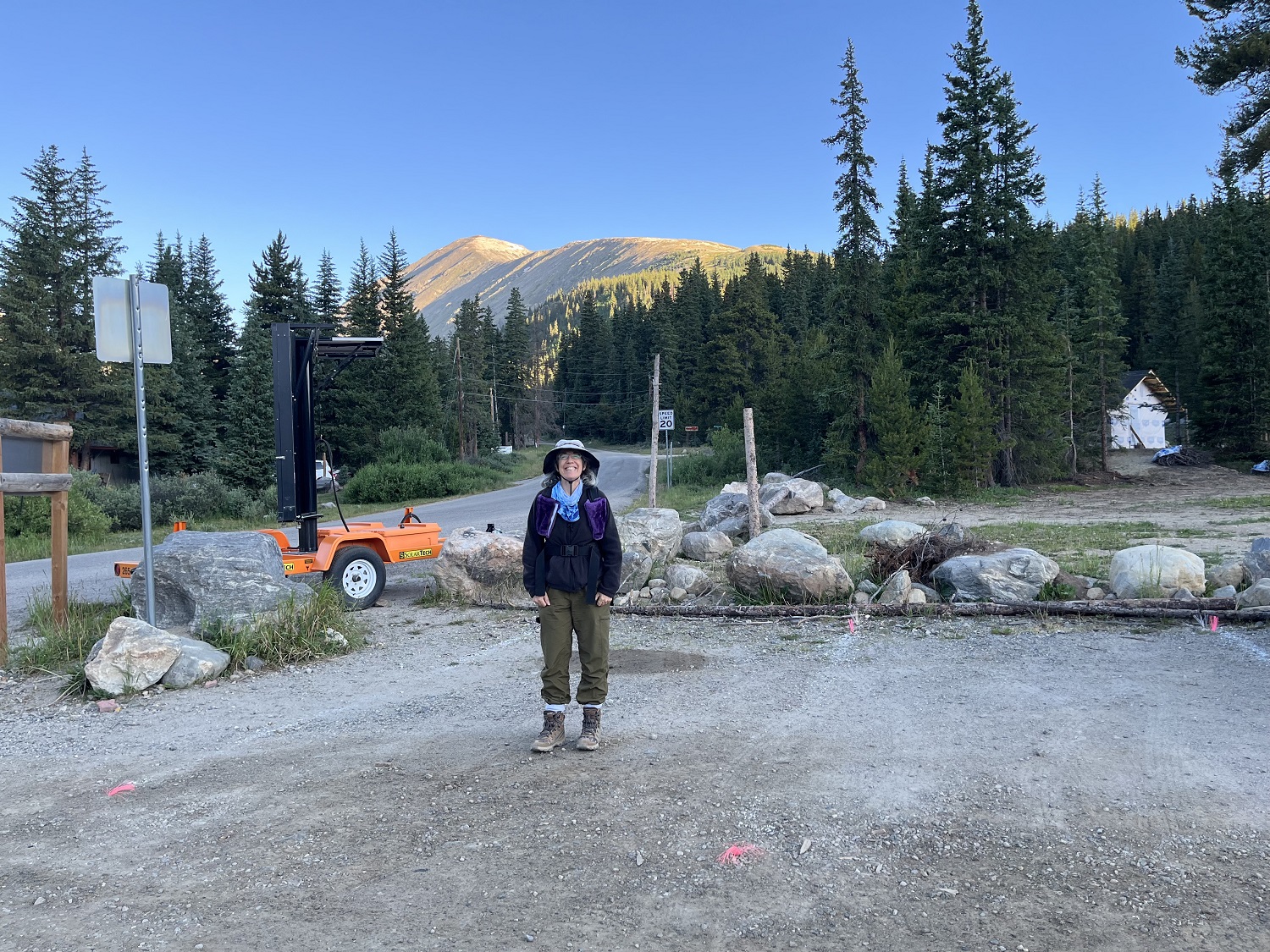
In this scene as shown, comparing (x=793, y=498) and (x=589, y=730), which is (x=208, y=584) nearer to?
(x=589, y=730)

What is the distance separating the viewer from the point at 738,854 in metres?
3.77

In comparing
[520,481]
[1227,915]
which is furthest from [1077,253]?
[1227,915]

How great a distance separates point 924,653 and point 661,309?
316 feet

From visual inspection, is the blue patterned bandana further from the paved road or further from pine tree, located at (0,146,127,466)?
pine tree, located at (0,146,127,466)

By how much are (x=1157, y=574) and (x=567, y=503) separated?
24.2 ft

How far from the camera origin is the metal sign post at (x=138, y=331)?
24.3ft

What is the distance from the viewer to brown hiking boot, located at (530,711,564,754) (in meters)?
5.20

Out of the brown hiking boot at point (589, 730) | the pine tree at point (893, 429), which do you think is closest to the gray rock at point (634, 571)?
the brown hiking boot at point (589, 730)

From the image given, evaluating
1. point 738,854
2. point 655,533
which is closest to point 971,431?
point 655,533

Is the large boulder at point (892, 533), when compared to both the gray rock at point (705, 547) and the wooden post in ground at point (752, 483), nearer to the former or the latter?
the gray rock at point (705, 547)

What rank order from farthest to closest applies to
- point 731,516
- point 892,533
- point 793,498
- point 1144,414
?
point 1144,414, point 793,498, point 731,516, point 892,533

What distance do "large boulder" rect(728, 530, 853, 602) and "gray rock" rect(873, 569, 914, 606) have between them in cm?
39

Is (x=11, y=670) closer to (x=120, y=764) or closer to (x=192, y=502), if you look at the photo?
(x=120, y=764)

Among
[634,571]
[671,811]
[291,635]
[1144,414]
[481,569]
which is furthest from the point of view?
[1144,414]
